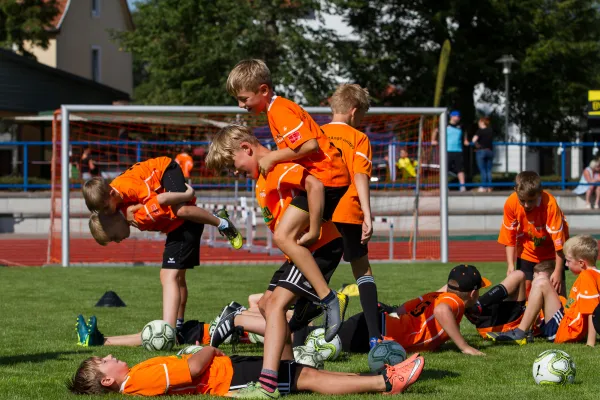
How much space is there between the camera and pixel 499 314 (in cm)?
836

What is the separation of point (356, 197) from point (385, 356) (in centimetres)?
164

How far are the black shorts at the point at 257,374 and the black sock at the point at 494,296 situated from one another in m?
2.81

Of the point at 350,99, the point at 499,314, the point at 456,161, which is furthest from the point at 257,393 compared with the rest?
the point at 456,161

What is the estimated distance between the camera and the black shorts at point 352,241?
291 inches

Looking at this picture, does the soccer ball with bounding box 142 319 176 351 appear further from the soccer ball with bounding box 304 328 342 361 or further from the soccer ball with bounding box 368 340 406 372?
the soccer ball with bounding box 368 340 406 372

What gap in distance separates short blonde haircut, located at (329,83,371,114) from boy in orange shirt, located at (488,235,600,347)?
2.01 m

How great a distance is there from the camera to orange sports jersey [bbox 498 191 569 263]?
884 centimetres

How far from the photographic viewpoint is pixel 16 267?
51.3ft

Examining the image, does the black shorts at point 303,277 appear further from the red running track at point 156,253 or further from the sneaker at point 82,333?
the red running track at point 156,253

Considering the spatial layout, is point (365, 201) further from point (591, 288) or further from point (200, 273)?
point (200, 273)

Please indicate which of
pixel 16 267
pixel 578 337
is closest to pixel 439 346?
pixel 578 337

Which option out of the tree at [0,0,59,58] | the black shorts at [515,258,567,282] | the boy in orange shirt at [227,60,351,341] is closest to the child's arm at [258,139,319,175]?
the boy in orange shirt at [227,60,351,341]

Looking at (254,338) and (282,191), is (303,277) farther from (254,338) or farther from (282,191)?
(254,338)

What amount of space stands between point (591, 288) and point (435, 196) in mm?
9970
